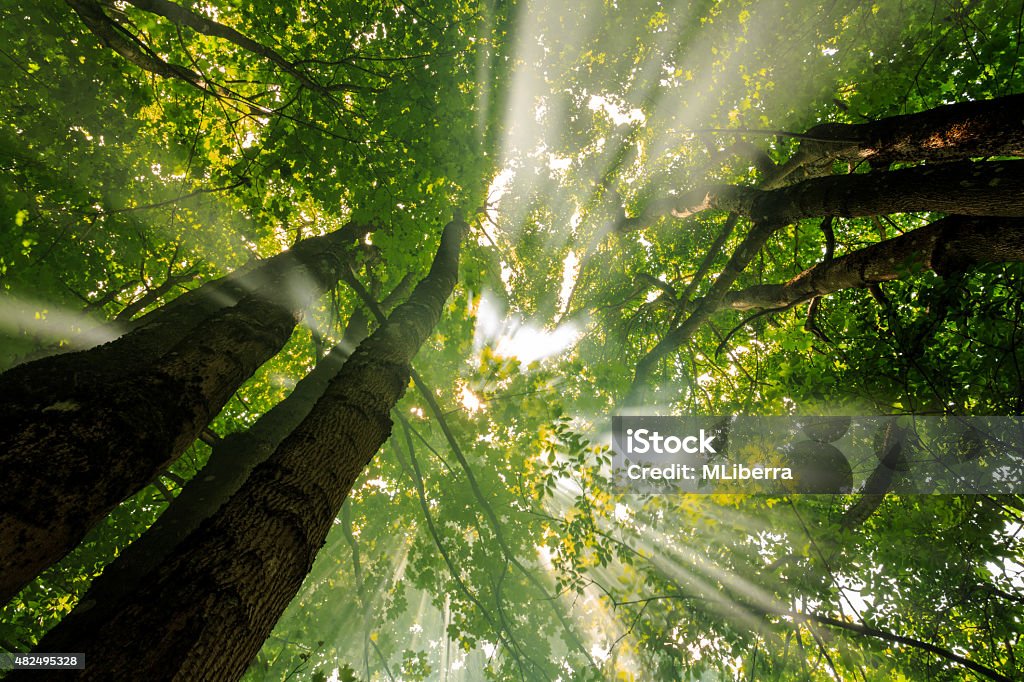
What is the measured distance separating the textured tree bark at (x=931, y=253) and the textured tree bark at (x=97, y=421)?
5.13 m

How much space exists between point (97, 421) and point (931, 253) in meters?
5.68

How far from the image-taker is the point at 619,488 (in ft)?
19.5

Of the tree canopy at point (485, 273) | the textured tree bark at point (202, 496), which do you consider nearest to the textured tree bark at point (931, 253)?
the tree canopy at point (485, 273)

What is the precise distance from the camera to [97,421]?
1836mm

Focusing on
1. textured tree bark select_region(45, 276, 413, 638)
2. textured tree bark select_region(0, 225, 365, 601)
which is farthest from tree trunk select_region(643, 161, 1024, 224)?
textured tree bark select_region(0, 225, 365, 601)

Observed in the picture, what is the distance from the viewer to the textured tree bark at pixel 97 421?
1517 millimetres

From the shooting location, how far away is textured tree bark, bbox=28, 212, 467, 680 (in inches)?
51.4

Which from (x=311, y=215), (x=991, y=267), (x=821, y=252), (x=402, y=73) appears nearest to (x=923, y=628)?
(x=991, y=267)

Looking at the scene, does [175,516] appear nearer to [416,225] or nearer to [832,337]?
[416,225]

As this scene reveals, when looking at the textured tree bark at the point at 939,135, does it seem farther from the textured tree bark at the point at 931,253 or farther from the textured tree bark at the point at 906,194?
the textured tree bark at the point at 931,253

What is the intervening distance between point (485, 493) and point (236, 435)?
4264 mm

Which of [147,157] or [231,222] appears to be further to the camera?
[231,222]

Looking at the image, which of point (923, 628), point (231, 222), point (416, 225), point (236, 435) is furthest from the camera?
point (231, 222)

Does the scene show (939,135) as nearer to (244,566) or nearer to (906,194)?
(906,194)
